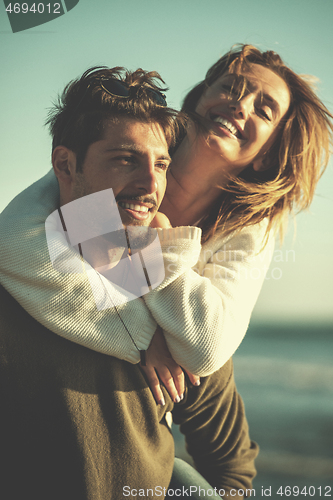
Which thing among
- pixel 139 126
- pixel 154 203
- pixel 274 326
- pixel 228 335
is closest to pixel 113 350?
pixel 228 335

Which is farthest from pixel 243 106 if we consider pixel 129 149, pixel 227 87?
pixel 129 149

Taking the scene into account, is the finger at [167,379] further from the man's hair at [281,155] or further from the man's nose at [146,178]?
the man's hair at [281,155]

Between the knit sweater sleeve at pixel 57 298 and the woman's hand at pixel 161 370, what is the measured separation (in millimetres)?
96

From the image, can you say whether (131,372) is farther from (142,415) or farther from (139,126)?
(139,126)

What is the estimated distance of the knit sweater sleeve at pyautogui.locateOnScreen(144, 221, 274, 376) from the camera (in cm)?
156

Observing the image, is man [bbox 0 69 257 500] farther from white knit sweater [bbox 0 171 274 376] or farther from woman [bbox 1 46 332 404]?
woman [bbox 1 46 332 404]

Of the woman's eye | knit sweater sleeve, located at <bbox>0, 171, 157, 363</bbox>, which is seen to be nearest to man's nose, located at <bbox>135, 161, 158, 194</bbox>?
knit sweater sleeve, located at <bbox>0, 171, 157, 363</bbox>

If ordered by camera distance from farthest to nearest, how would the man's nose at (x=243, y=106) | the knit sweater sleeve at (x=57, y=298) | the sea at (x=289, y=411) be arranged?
1. the sea at (x=289, y=411)
2. the man's nose at (x=243, y=106)
3. the knit sweater sleeve at (x=57, y=298)

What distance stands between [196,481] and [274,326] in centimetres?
1094

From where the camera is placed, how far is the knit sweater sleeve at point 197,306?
1.56 metres

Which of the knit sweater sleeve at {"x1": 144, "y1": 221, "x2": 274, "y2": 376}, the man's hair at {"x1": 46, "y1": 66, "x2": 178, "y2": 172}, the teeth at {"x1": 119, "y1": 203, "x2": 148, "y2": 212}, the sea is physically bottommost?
the sea

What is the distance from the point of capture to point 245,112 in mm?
2434

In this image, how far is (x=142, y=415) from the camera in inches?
65.1

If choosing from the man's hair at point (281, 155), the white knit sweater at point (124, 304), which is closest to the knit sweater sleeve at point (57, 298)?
the white knit sweater at point (124, 304)
